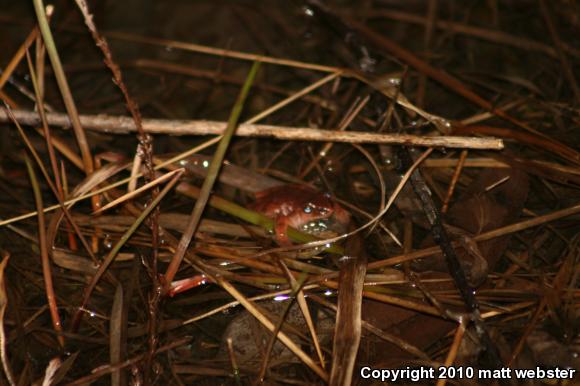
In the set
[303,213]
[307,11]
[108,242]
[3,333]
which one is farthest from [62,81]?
[307,11]

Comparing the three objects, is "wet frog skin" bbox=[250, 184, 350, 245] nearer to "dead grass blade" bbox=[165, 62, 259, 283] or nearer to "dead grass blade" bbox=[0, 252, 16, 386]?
"dead grass blade" bbox=[165, 62, 259, 283]

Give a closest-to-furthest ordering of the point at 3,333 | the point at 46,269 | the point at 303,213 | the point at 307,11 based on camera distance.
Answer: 1. the point at 3,333
2. the point at 46,269
3. the point at 303,213
4. the point at 307,11

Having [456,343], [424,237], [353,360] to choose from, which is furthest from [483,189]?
[353,360]

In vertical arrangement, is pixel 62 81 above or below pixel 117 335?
above

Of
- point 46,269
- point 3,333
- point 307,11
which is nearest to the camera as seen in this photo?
point 3,333

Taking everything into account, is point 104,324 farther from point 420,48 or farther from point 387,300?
point 420,48

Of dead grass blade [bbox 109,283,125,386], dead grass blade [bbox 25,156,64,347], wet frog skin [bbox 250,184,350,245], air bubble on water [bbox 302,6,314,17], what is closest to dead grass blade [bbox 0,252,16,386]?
dead grass blade [bbox 25,156,64,347]

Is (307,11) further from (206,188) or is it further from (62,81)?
(206,188)

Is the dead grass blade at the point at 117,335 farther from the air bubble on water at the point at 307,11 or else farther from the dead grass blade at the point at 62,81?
the air bubble on water at the point at 307,11
